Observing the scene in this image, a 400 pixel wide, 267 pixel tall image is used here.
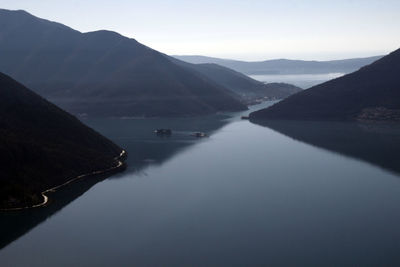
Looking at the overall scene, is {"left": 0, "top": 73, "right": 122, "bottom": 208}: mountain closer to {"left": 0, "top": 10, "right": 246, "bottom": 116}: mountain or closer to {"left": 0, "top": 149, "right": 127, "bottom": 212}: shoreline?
{"left": 0, "top": 149, "right": 127, "bottom": 212}: shoreline

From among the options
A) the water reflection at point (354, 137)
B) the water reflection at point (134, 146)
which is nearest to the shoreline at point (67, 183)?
the water reflection at point (134, 146)

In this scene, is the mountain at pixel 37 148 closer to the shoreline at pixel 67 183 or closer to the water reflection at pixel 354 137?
the shoreline at pixel 67 183

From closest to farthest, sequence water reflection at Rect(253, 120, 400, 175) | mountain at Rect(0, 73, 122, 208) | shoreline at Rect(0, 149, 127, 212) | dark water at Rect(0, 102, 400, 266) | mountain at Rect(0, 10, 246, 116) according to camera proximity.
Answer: dark water at Rect(0, 102, 400, 266) < shoreline at Rect(0, 149, 127, 212) < mountain at Rect(0, 73, 122, 208) < water reflection at Rect(253, 120, 400, 175) < mountain at Rect(0, 10, 246, 116)

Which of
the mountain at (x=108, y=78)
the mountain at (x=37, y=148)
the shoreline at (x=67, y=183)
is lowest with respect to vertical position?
the shoreline at (x=67, y=183)

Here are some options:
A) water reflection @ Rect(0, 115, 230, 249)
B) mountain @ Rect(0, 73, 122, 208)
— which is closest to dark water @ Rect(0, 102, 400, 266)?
water reflection @ Rect(0, 115, 230, 249)

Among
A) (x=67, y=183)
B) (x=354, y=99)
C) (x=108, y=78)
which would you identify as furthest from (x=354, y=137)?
(x=108, y=78)

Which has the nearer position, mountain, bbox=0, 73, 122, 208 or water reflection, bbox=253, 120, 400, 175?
mountain, bbox=0, 73, 122, 208
